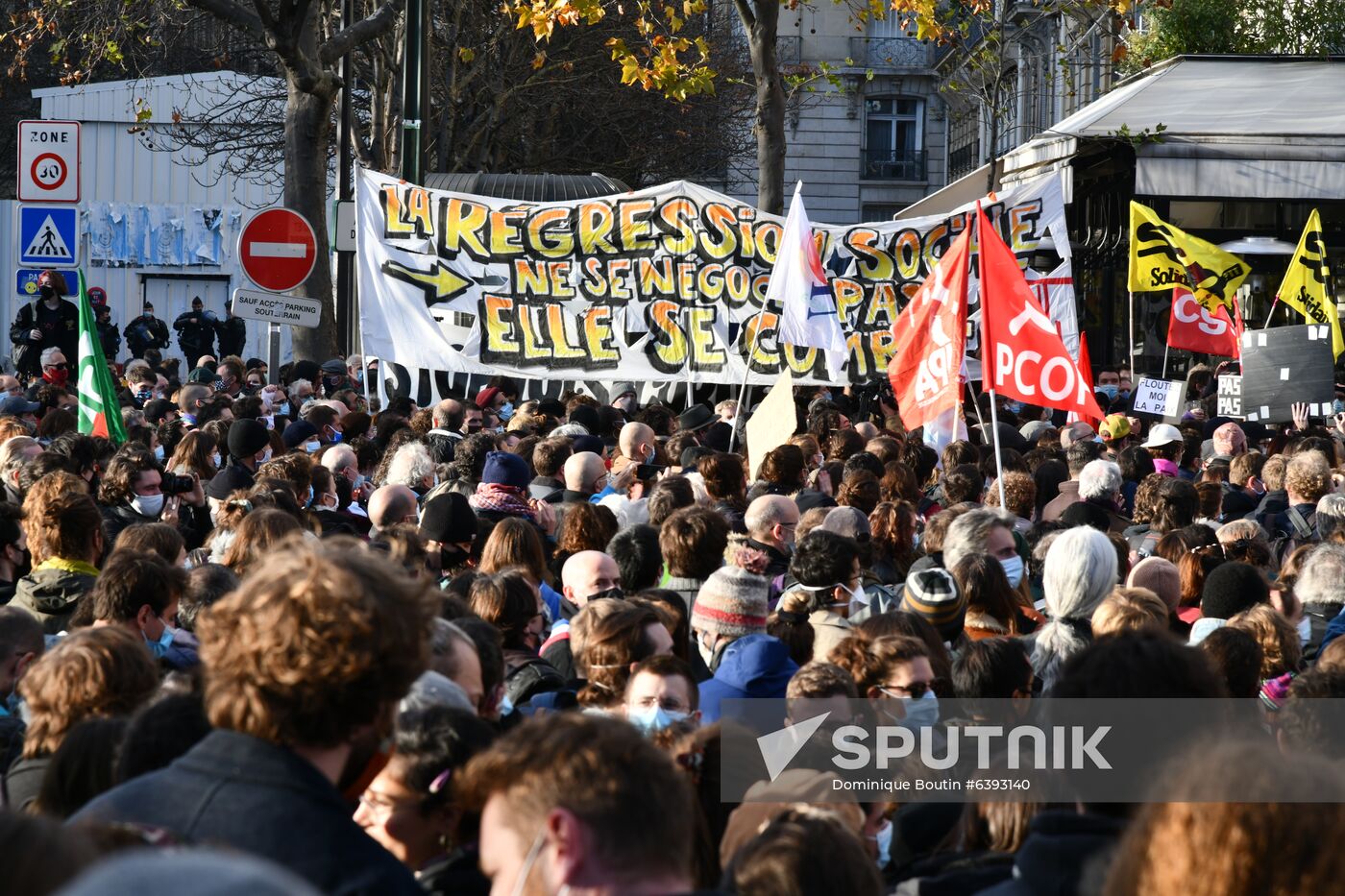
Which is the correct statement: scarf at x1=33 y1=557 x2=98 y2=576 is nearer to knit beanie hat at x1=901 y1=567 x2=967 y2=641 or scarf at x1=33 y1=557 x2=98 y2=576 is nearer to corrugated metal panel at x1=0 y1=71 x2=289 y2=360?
knit beanie hat at x1=901 y1=567 x2=967 y2=641

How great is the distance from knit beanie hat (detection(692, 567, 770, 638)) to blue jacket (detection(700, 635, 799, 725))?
48cm

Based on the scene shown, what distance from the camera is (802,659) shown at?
17.8 feet

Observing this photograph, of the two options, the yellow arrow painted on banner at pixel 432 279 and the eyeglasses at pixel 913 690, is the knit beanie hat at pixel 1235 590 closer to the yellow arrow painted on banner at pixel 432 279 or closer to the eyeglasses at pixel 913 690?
the eyeglasses at pixel 913 690

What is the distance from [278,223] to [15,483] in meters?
4.56

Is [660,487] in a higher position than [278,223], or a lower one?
lower

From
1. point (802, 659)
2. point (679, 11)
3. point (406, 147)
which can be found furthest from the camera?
point (679, 11)

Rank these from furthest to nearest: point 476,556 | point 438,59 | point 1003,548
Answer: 1. point 438,59
2. point 476,556
3. point 1003,548

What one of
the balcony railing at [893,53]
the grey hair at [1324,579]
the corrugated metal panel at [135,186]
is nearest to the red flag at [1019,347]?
the grey hair at [1324,579]

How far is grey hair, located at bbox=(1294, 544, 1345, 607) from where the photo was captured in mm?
6035

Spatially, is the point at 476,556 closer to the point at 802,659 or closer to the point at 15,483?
the point at 802,659

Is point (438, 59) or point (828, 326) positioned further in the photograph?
point (438, 59)

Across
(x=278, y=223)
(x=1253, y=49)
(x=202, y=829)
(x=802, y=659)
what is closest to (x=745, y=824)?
(x=202, y=829)

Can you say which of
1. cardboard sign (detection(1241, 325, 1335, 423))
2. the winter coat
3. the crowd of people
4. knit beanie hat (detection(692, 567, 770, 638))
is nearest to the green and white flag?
the crowd of people

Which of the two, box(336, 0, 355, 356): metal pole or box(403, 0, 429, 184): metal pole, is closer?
box(403, 0, 429, 184): metal pole
